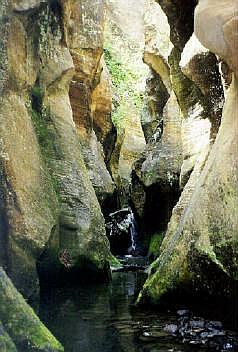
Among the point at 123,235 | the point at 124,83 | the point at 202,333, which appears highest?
the point at 124,83

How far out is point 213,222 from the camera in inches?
328

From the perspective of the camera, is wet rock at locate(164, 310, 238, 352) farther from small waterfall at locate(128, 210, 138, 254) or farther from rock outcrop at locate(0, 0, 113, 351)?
small waterfall at locate(128, 210, 138, 254)

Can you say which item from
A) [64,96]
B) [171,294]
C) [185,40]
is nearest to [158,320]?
[171,294]

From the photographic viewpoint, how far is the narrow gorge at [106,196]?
7.87 m

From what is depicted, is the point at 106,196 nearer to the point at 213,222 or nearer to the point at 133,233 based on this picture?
the point at 133,233

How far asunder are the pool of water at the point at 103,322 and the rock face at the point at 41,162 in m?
0.92

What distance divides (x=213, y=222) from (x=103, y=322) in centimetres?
246

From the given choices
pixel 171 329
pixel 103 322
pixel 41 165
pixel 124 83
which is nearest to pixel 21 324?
pixel 171 329

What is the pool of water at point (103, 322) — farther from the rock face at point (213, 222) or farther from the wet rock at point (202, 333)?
the rock face at point (213, 222)

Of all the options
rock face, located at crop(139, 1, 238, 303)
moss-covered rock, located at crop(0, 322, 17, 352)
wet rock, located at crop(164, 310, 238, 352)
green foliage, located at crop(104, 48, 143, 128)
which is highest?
green foliage, located at crop(104, 48, 143, 128)

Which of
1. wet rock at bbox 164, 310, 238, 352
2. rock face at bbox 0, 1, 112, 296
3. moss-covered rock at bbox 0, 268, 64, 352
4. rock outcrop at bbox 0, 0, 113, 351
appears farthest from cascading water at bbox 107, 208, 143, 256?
moss-covered rock at bbox 0, 268, 64, 352

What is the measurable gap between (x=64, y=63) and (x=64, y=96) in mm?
946

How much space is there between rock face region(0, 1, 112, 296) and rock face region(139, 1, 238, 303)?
304 centimetres

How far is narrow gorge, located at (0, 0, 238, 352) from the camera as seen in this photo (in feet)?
25.8
